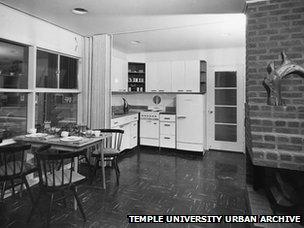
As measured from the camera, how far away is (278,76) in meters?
2.00

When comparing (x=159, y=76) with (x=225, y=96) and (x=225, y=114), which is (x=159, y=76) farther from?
(x=225, y=114)

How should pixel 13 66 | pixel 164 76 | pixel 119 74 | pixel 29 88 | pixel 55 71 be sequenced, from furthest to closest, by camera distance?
pixel 164 76 < pixel 119 74 < pixel 55 71 < pixel 29 88 < pixel 13 66

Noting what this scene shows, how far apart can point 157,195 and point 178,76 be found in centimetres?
318

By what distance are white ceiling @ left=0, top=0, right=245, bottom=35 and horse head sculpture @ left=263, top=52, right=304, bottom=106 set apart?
108 cm

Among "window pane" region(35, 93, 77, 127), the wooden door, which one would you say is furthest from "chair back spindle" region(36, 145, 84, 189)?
the wooden door

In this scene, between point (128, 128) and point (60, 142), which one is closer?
point (60, 142)

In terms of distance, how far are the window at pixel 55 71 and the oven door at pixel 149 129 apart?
1998 millimetres

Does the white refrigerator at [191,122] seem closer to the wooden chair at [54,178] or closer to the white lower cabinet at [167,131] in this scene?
the white lower cabinet at [167,131]

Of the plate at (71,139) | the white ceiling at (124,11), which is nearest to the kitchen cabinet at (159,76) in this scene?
the white ceiling at (124,11)

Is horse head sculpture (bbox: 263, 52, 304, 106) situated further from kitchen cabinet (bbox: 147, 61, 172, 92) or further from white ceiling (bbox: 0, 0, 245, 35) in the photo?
kitchen cabinet (bbox: 147, 61, 172, 92)

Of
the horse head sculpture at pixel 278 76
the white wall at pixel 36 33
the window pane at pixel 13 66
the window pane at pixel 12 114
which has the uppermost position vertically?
the white wall at pixel 36 33

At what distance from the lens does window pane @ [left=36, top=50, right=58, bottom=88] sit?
355 cm

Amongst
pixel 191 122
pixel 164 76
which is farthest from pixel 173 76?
pixel 191 122

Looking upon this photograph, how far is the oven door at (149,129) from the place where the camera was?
5.42 m
